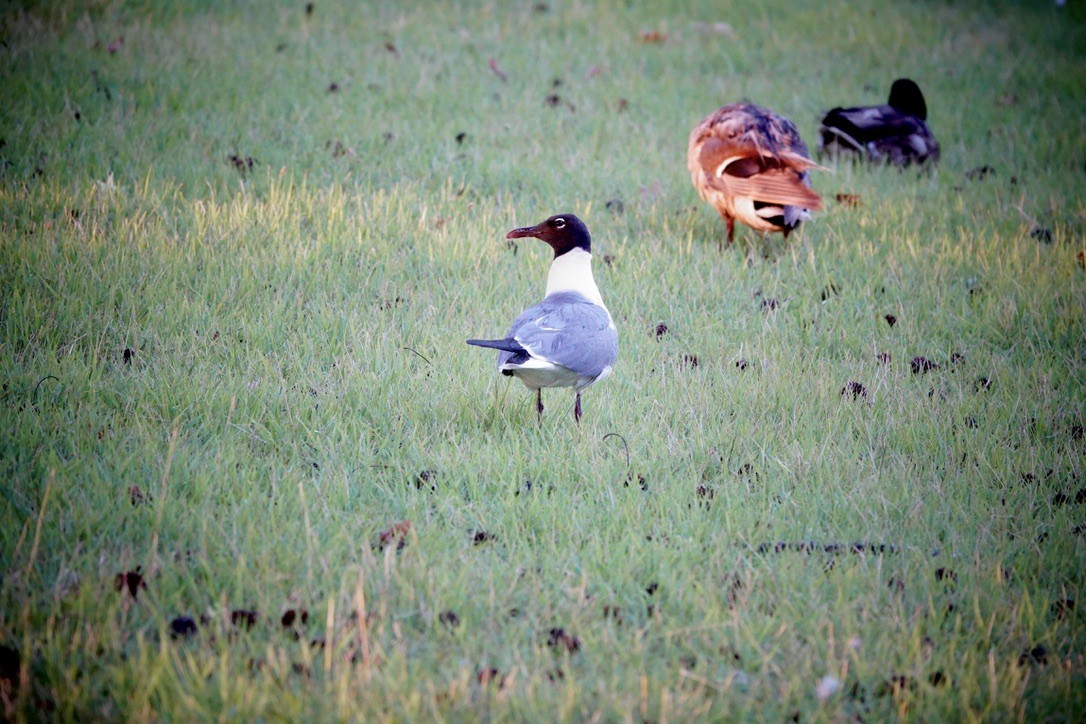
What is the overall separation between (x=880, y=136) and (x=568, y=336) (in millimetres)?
6680

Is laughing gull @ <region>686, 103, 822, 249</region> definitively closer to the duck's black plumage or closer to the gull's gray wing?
the duck's black plumage

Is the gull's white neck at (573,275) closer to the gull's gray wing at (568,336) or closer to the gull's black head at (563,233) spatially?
the gull's black head at (563,233)

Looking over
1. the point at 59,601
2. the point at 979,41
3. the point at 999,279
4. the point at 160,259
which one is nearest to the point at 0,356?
the point at 160,259

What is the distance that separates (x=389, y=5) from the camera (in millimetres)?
14070

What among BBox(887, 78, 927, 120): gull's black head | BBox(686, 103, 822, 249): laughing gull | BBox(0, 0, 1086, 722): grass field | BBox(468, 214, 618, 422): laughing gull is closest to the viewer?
BBox(0, 0, 1086, 722): grass field

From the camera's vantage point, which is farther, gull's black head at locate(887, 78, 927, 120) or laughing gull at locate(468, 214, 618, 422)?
gull's black head at locate(887, 78, 927, 120)

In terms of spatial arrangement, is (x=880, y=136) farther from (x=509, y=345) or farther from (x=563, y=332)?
(x=509, y=345)

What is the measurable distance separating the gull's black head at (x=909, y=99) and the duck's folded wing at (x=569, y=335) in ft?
23.0

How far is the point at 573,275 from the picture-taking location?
536 centimetres

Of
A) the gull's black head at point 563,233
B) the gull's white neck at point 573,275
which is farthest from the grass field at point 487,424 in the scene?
the gull's black head at point 563,233

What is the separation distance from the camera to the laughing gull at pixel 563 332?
4.44 metres

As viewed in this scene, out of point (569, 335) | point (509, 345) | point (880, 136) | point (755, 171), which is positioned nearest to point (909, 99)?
point (880, 136)

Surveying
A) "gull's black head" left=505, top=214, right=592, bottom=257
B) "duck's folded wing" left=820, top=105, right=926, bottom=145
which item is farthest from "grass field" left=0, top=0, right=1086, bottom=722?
"gull's black head" left=505, top=214, right=592, bottom=257

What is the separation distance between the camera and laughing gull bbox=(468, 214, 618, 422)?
4438 mm
